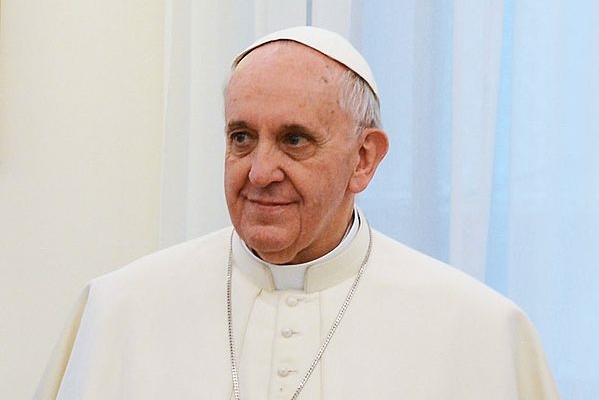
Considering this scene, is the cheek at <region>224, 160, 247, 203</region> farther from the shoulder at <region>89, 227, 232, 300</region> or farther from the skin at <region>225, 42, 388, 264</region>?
the shoulder at <region>89, 227, 232, 300</region>

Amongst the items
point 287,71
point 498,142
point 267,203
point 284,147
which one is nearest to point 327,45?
point 287,71

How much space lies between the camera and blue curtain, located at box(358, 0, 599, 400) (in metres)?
2.61

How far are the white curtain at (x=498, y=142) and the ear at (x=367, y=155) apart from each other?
2.07 ft

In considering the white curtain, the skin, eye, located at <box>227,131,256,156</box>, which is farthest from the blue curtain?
eye, located at <box>227,131,256,156</box>

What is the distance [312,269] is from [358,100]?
314 millimetres

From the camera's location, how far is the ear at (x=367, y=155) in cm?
204

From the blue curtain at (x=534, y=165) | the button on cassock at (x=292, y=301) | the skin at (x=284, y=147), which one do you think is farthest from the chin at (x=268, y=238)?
the blue curtain at (x=534, y=165)

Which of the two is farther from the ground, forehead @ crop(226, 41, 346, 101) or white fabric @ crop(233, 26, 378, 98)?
white fabric @ crop(233, 26, 378, 98)

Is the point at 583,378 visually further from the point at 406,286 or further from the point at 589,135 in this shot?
the point at 406,286

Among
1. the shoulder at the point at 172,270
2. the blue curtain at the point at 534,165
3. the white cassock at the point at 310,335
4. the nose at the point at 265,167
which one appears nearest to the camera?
the nose at the point at 265,167

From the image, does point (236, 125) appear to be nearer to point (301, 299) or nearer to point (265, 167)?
point (265, 167)

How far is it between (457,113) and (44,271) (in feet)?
3.71

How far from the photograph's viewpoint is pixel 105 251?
9.67 feet

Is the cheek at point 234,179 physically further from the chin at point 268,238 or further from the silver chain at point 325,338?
the silver chain at point 325,338
